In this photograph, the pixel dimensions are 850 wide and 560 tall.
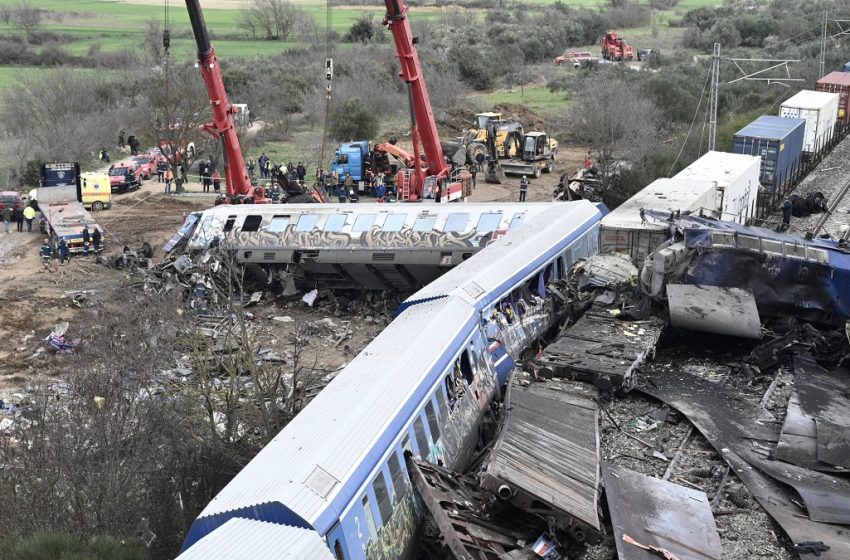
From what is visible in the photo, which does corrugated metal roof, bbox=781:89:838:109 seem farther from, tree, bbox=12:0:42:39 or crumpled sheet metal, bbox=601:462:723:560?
tree, bbox=12:0:42:39

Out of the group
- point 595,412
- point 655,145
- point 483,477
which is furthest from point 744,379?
point 655,145

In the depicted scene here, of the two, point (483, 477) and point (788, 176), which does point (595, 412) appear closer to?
point (483, 477)

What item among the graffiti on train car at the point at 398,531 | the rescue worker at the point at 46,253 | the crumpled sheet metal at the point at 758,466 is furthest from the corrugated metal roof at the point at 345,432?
the rescue worker at the point at 46,253

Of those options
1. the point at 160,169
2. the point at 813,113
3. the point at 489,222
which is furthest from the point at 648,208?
the point at 160,169

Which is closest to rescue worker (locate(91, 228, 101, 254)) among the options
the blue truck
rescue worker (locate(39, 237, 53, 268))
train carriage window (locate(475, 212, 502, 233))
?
rescue worker (locate(39, 237, 53, 268))

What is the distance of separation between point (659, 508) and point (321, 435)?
190 inches

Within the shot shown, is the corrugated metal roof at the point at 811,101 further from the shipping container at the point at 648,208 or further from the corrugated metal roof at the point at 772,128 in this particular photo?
the shipping container at the point at 648,208

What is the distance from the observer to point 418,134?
32906mm

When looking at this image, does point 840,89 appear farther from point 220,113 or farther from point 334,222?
point 220,113

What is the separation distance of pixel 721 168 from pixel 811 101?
13781 mm

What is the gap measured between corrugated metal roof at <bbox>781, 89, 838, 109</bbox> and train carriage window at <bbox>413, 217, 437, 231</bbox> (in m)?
21.3

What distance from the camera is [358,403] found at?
12.5 metres

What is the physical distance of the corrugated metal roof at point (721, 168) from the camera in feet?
96.1

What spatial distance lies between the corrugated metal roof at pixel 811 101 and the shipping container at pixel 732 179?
32.0ft
